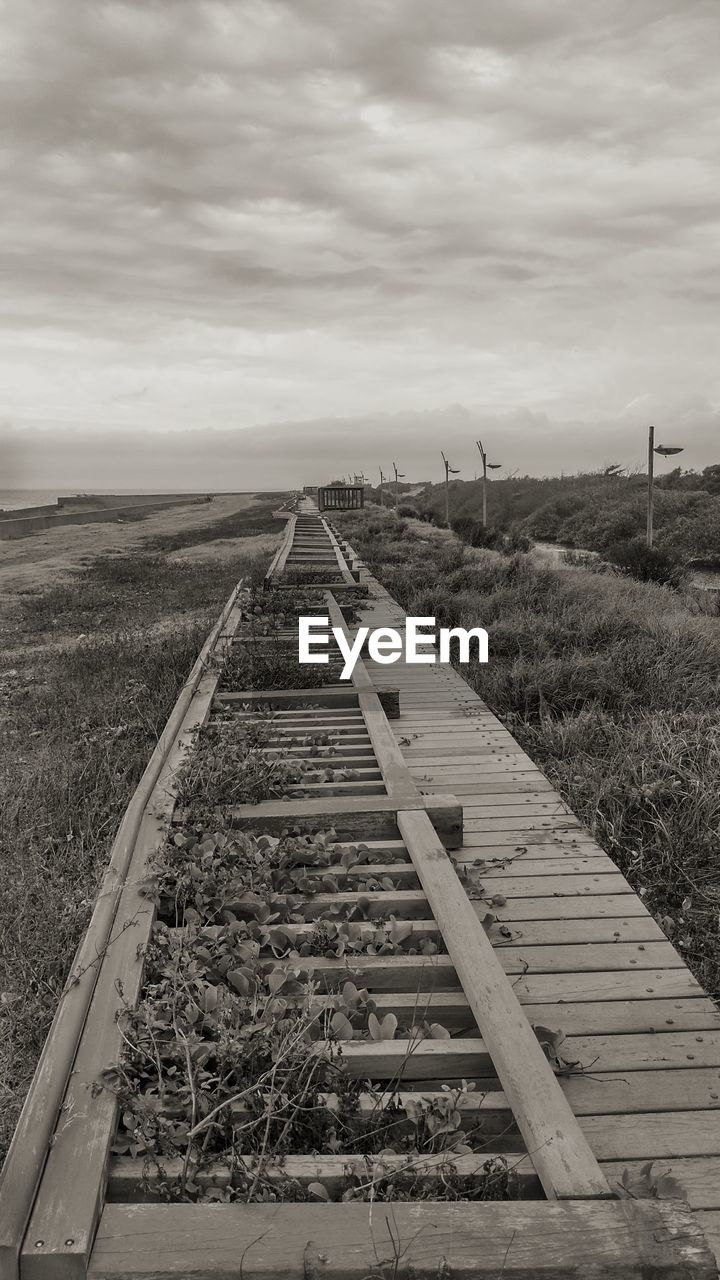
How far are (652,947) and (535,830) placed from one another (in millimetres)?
1130

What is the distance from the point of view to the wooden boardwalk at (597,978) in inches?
96.2

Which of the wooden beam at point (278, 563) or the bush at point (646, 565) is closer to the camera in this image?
the wooden beam at point (278, 563)

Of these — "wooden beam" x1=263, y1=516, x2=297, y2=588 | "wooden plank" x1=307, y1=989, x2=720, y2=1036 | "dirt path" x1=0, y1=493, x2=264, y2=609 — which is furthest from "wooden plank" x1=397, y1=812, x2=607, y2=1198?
"dirt path" x1=0, y1=493, x2=264, y2=609

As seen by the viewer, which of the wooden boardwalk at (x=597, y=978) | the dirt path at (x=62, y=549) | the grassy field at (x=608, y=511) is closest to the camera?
the wooden boardwalk at (x=597, y=978)

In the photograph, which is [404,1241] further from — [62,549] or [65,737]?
[62,549]

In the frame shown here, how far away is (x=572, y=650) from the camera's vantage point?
8781 millimetres

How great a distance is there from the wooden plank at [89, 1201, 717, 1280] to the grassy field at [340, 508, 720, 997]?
185 centimetres

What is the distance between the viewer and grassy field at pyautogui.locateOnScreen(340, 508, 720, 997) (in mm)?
4512

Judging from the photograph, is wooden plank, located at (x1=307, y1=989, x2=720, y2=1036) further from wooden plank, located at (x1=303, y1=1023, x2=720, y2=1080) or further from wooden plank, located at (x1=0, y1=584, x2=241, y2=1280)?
wooden plank, located at (x1=0, y1=584, x2=241, y2=1280)

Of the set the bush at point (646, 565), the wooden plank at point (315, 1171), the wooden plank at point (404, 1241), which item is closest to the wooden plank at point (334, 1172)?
the wooden plank at point (315, 1171)

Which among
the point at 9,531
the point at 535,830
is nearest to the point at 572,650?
the point at 535,830

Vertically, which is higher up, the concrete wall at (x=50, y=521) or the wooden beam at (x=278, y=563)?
the concrete wall at (x=50, y=521)

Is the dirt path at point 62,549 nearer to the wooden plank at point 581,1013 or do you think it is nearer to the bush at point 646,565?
the bush at point 646,565

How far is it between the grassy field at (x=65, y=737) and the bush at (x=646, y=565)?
876 cm
